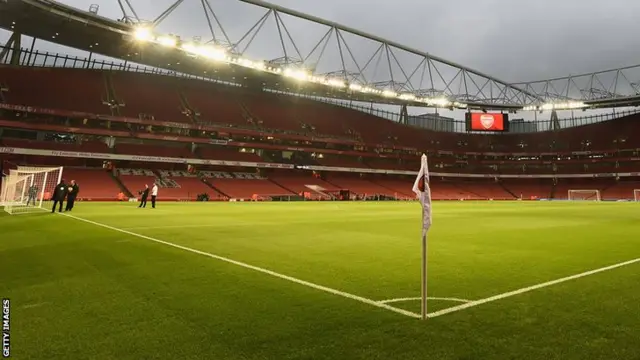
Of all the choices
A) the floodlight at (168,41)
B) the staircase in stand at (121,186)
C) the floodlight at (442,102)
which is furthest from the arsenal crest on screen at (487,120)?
the staircase in stand at (121,186)

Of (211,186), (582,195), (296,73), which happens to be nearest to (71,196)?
(211,186)

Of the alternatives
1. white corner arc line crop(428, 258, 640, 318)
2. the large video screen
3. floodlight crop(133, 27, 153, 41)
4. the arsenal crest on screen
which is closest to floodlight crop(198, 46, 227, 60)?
floodlight crop(133, 27, 153, 41)

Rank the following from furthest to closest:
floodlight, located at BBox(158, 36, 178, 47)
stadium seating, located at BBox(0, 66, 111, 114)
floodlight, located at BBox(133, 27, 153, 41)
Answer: stadium seating, located at BBox(0, 66, 111, 114) → floodlight, located at BBox(158, 36, 178, 47) → floodlight, located at BBox(133, 27, 153, 41)

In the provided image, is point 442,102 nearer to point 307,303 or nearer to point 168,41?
point 168,41

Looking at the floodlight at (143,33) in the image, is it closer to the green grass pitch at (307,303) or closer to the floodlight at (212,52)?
the floodlight at (212,52)

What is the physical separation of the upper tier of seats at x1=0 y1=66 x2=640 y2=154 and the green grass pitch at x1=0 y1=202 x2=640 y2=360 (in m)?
51.3

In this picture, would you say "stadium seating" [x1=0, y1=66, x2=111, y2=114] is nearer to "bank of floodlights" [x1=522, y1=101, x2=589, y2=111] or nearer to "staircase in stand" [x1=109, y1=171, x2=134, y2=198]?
"staircase in stand" [x1=109, y1=171, x2=134, y2=198]

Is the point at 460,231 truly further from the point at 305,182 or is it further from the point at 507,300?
the point at 305,182

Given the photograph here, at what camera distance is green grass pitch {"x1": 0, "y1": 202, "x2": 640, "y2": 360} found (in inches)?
142

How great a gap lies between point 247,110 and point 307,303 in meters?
66.3

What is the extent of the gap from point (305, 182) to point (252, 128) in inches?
506

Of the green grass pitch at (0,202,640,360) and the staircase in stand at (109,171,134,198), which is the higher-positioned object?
the staircase in stand at (109,171,134,198)

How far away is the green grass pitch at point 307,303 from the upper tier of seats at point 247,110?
5127 cm

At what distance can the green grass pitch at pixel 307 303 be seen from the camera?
3.62 meters
